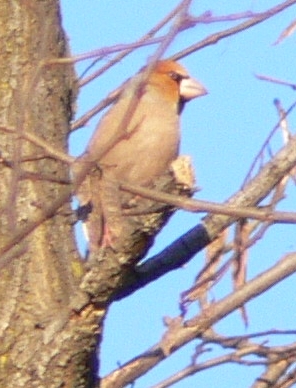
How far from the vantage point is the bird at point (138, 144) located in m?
2.49

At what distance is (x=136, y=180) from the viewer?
3.53 meters

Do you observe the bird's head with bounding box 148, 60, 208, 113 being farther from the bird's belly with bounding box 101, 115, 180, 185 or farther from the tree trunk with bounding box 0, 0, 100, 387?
the tree trunk with bounding box 0, 0, 100, 387

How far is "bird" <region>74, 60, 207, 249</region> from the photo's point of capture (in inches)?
98.2

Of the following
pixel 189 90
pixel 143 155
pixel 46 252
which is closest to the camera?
pixel 46 252

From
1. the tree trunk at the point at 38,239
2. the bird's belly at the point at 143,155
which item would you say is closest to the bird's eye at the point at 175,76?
the bird's belly at the point at 143,155

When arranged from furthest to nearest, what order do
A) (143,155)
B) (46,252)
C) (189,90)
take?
(189,90), (143,155), (46,252)

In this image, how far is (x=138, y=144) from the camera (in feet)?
11.9

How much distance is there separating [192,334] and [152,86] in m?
1.60

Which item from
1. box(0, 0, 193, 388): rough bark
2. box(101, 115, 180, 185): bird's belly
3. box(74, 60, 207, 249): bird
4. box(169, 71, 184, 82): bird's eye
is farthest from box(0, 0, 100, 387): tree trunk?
box(169, 71, 184, 82): bird's eye

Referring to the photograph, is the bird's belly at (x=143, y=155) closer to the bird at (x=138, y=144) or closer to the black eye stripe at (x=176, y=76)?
the bird at (x=138, y=144)

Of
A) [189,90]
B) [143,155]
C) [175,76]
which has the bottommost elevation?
[143,155]

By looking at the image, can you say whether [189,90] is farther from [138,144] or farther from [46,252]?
[46,252]

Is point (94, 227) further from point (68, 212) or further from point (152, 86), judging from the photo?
point (152, 86)

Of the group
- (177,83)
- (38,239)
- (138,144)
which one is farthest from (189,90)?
(38,239)
